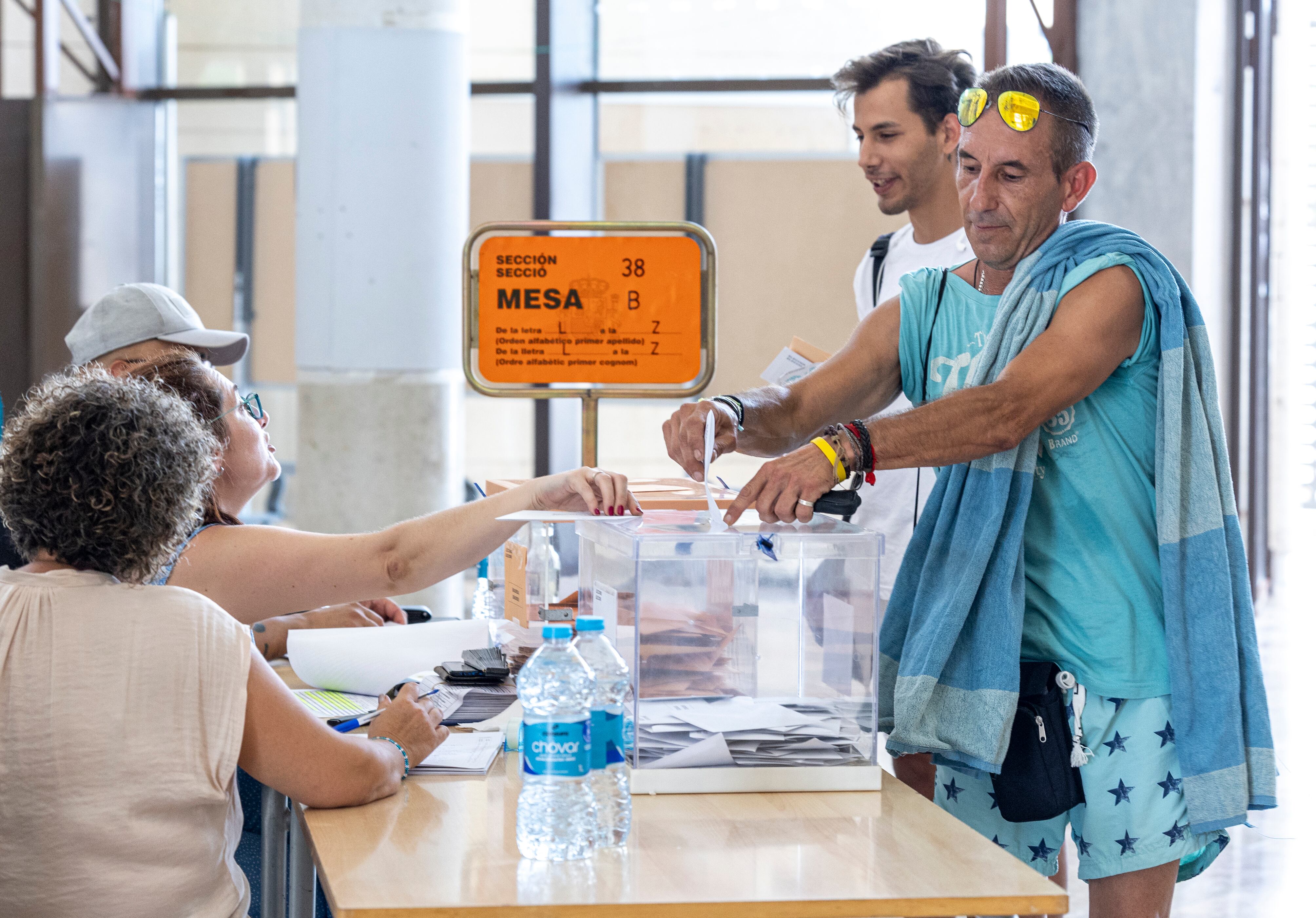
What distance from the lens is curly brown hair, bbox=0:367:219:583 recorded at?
138 centimetres

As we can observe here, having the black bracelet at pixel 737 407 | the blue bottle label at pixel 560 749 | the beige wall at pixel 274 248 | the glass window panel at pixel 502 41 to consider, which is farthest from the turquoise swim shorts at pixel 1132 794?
the beige wall at pixel 274 248

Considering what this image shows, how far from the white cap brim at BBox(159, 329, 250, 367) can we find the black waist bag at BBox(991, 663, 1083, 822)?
177cm

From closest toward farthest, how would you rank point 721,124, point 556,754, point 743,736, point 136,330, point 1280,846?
point 556,754
point 743,736
point 136,330
point 1280,846
point 721,124

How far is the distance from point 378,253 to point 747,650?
3.81m

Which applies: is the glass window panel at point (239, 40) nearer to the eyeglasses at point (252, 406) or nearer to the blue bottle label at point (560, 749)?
the eyeglasses at point (252, 406)

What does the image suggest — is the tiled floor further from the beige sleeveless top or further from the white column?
the white column

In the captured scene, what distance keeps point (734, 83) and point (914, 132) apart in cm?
338

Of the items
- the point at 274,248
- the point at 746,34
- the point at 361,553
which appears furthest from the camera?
the point at 274,248

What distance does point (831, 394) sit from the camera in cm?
205

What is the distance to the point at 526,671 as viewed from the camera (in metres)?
1.42

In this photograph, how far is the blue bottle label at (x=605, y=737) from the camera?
1.37 metres

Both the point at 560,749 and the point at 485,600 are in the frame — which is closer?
the point at 560,749

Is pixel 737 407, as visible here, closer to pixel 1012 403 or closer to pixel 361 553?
pixel 1012 403

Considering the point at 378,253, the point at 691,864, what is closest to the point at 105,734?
the point at 691,864
